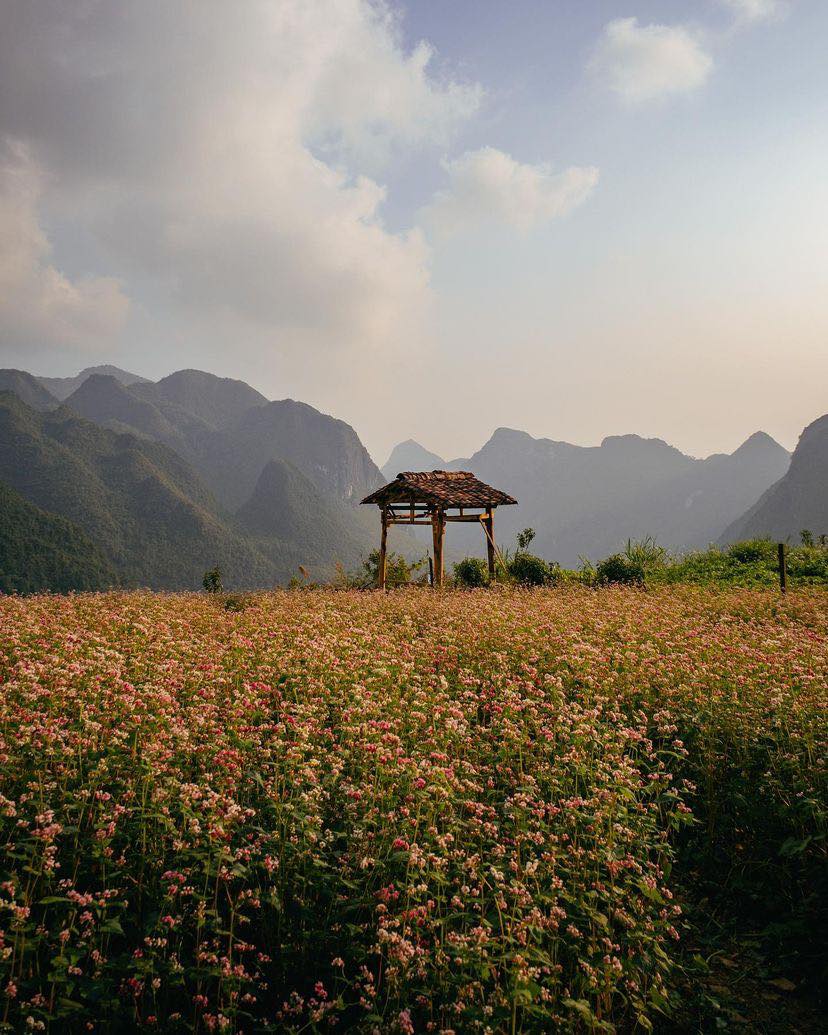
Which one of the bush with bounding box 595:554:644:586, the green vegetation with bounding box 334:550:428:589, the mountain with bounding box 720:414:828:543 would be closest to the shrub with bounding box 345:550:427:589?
the green vegetation with bounding box 334:550:428:589

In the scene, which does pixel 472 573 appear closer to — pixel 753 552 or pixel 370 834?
pixel 753 552

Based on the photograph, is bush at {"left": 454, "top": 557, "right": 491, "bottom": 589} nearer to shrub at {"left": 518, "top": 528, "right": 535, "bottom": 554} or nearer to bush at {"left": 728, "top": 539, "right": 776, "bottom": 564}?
shrub at {"left": 518, "top": 528, "right": 535, "bottom": 554}

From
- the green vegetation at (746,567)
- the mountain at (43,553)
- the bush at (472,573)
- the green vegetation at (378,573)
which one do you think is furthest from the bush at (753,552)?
the mountain at (43,553)

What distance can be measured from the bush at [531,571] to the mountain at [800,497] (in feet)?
528

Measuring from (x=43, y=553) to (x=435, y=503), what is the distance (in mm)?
105364

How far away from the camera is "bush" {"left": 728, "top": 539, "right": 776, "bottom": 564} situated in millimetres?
20828

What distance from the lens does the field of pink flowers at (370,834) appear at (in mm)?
2785

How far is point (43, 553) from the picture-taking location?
326 ft

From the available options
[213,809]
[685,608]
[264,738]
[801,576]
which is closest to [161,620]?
[264,738]

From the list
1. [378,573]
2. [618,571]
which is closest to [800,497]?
[618,571]

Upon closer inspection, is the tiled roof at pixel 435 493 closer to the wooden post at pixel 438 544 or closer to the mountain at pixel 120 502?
the wooden post at pixel 438 544

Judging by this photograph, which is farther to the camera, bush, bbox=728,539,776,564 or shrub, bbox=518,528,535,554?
shrub, bbox=518,528,535,554

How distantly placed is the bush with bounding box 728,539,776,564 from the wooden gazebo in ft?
30.5

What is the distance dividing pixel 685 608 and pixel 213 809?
10.6m
